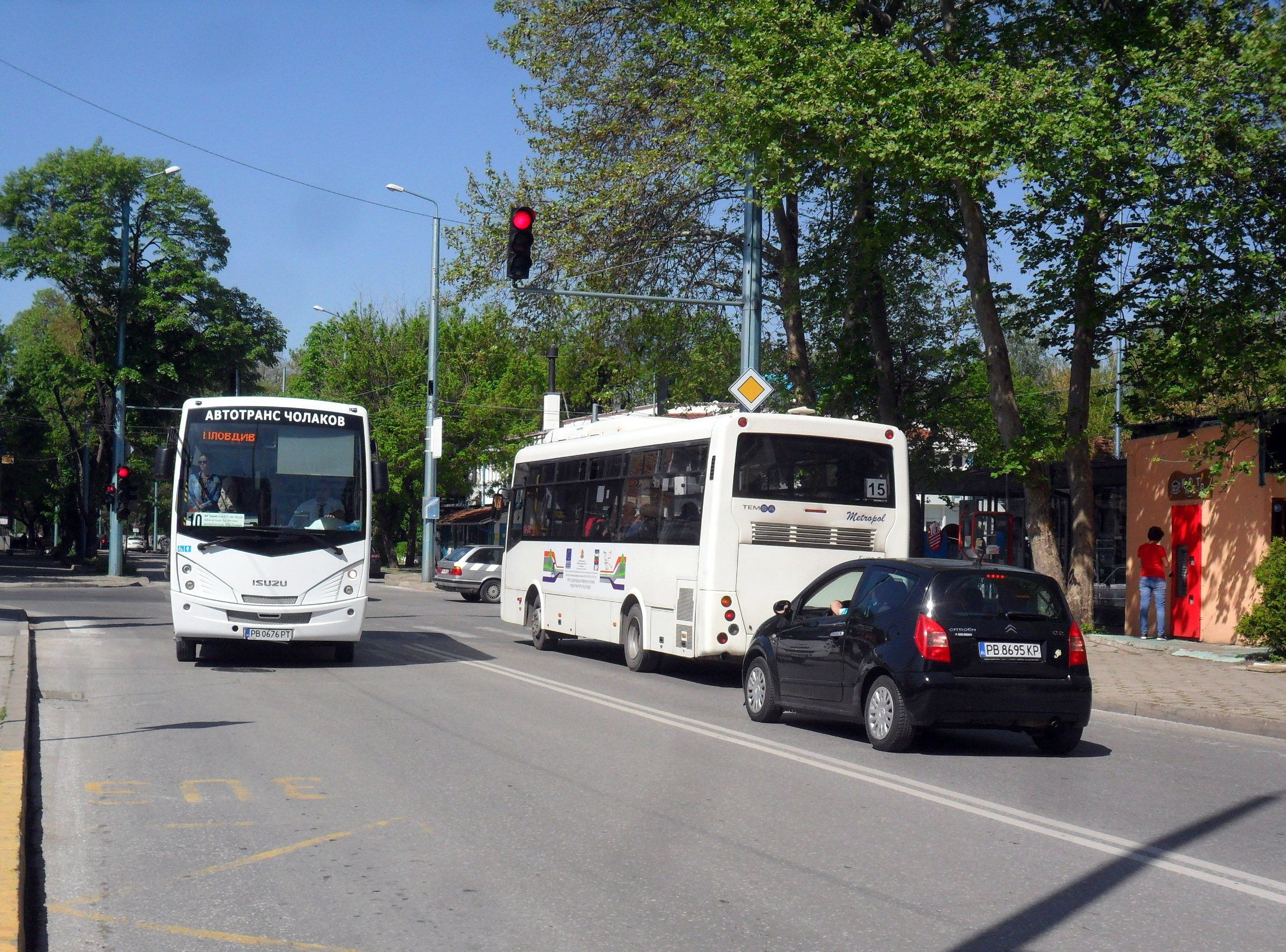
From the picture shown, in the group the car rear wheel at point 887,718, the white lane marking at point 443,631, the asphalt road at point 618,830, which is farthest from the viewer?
the white lane marking at point 443,631

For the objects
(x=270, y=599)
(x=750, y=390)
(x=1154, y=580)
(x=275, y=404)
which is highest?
(x=750, y=390)

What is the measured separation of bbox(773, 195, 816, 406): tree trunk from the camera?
88.1ft

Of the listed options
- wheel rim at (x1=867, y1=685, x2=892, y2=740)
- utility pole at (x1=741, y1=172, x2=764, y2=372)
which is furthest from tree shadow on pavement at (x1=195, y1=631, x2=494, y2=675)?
wheel rim at (x1=867, y1=685, x2=892, y2=740)

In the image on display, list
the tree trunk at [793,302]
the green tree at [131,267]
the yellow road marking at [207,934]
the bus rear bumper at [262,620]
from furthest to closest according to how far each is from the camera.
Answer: the green tree at [131,267]
the tree trunk at [793,302]
the bus rear bumper at [262,620]
the yellow road marking at [207,934]

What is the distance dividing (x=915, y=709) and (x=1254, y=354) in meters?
11.1

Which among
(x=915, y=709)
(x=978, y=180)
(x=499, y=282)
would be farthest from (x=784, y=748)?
(x=499, y=282)

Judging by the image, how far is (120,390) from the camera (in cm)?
4562

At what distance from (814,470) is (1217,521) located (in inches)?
381

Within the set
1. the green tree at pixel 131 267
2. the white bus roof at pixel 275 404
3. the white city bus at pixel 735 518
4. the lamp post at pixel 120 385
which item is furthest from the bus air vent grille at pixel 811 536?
the green tree at pixel 131 267

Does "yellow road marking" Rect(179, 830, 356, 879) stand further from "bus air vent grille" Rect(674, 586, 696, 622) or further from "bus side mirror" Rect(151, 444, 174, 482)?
"bus side mirror" Rect(151, 444, 174, 482)

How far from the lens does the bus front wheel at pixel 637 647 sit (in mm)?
18203

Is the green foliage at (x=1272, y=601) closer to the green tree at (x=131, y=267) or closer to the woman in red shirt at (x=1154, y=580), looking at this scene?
the woman in red shirt at (x=1154, y=580)

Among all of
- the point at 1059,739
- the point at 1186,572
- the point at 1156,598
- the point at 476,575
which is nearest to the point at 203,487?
the point at 1059,739

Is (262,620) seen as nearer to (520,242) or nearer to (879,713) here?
(520,242)
